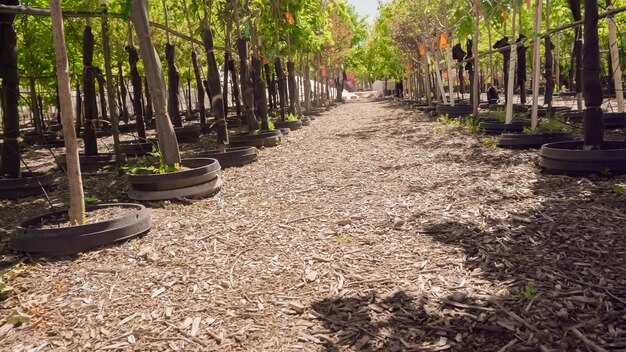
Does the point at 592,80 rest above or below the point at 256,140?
above

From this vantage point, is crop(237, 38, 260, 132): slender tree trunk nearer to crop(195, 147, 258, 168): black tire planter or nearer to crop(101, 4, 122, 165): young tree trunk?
crop(195, 147, 258, 168): black tire planter

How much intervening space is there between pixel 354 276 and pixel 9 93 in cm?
607

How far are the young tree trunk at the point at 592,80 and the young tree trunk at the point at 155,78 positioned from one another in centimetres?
523

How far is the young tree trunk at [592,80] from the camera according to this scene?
205 inches

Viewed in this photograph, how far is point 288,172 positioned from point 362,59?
43.7 meters

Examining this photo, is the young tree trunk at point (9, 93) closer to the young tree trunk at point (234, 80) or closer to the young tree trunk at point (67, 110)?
the young tree trunk at point (67, 110)

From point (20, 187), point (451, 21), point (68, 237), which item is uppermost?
point (451, 21)

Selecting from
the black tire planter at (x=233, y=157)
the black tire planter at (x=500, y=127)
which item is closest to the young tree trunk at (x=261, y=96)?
the black tire planter at (x=233, y=157)

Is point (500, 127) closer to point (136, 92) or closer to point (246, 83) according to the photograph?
point (246, 83)

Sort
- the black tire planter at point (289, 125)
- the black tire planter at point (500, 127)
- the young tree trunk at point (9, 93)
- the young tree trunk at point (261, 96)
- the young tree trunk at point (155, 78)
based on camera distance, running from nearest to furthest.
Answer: the young tree trunk at point (155, 78) < the young tree trunk at point (9, 93) < the black tire planter at point (500, 127) < the young tree trunk at point (261, 96) < the black tire planter at point (289, 125)

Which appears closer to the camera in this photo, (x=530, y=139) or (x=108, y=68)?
(x=108, y=68)

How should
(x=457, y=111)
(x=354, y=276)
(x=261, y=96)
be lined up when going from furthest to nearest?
(x=457, y=111)
(x=261, y=96)
(x=354, y=276)

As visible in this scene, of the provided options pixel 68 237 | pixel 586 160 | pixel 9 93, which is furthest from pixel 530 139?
pixel 9 93

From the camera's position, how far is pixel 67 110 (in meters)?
4.01
